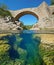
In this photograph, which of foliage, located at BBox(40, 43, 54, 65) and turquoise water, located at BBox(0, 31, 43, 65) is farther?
turquoise water, located at BBox(0, 31, 43, 65)

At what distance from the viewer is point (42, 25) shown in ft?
103

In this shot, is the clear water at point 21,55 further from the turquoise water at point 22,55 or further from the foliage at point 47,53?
the foliage at point 47,53

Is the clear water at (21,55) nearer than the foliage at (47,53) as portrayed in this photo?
No

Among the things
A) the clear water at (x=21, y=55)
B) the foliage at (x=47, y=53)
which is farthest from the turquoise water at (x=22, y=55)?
the foliage at (x=47, y=53)

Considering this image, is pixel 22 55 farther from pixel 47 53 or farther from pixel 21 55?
pixel 47 53

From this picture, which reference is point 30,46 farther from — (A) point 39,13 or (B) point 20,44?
(A) point 39,13

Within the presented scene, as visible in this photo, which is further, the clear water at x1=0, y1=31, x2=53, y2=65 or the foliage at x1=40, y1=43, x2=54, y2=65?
the clear water at x1=0, y1=31, x2=53, y2=65

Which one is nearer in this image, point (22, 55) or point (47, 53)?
point (47, 53)

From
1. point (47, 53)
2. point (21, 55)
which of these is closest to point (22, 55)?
point (21, 55)

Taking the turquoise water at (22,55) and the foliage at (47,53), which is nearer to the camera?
the foliage at (47,53)

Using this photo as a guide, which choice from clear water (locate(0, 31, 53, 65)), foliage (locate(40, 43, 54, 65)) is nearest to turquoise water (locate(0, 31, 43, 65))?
clear water (locate(0, 31, 53, 65))

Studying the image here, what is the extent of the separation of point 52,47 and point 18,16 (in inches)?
1257

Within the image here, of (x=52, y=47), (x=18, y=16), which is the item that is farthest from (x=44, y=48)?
(x=18, y=16)

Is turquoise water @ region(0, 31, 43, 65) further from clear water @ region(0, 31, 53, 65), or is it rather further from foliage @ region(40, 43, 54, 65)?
foliage @ region(40, 43, 54, 65)
